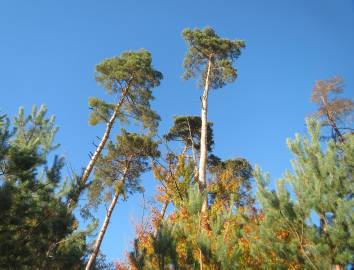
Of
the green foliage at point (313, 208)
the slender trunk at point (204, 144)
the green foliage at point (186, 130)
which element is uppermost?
the green foliage at point (186, 130)

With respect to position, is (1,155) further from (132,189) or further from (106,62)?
(132,189)

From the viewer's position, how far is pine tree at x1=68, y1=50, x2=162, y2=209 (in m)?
15.4

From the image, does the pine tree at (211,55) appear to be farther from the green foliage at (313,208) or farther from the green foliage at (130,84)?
the green foliage at (313,208)

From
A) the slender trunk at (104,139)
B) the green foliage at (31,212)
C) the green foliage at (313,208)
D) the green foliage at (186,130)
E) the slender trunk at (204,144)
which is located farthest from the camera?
the green foliage at (186,130)

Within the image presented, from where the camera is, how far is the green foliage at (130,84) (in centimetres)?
1548

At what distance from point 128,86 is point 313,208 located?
40.3 feet

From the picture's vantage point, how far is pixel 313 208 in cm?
548

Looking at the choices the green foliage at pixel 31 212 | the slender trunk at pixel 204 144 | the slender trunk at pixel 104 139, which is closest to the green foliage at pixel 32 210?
the green foliage at pixel 31 212

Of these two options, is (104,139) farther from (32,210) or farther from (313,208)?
(313,208)

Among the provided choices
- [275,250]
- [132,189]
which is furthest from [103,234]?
[275,250]

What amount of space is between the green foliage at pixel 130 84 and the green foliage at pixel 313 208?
10497 mm

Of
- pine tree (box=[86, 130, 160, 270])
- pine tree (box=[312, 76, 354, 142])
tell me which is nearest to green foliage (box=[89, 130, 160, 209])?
pine tree (box=[86, 130, 160, 270])

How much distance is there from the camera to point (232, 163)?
19203mm

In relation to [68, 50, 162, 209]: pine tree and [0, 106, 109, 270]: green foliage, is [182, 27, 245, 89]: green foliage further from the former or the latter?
[0, 106, 109, 270]: green foliage
